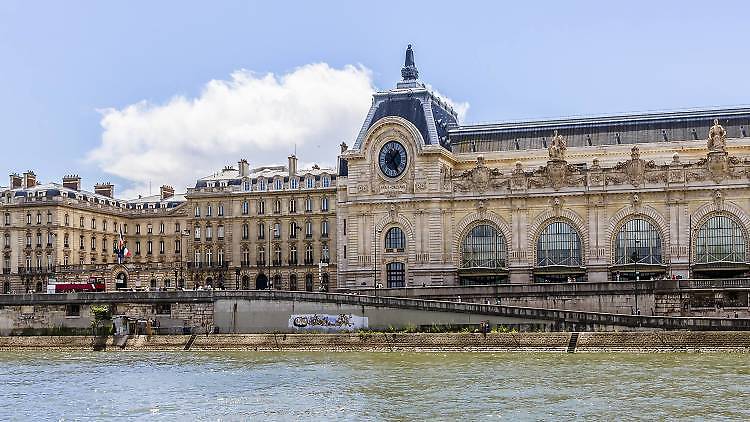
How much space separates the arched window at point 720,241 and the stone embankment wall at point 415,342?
2269 cm

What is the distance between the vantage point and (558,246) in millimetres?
88188

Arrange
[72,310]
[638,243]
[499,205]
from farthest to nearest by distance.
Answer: [499,205]
[638,243]
[72,310]

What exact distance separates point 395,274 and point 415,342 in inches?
958

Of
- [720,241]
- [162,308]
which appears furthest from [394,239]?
[720,241]

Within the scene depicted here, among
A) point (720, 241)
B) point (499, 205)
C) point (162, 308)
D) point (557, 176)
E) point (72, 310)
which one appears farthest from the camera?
point (499, 205)

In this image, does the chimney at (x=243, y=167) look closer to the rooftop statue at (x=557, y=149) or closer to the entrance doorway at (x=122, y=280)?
the entrance doorway at (x=122, y=280)

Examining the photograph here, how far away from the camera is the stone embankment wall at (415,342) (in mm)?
61594

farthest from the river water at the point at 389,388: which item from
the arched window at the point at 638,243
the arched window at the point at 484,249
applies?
the arched window at the point at 484,249

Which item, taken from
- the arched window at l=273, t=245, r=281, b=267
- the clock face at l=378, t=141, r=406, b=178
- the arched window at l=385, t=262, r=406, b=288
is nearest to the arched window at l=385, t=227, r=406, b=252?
the arched window at l=385, t=262, r=406, b=288

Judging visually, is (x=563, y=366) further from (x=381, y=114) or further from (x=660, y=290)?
(x=381, y=114)

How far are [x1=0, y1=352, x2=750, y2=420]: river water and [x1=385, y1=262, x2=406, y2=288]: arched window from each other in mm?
A: 26935

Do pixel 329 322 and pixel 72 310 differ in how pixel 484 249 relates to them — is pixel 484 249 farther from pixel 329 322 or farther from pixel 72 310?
pixel 72 310

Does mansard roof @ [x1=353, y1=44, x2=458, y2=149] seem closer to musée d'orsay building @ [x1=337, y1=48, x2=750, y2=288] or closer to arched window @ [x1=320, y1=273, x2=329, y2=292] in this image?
musée d'orsay building @ [x1=337, y1=48, x2=750, y2=288]

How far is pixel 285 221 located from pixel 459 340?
1724 inches
